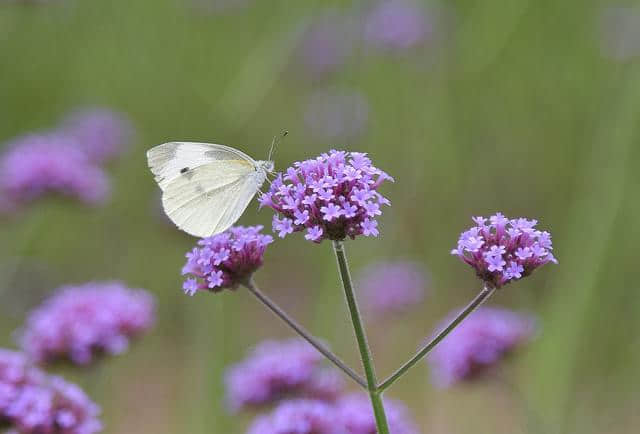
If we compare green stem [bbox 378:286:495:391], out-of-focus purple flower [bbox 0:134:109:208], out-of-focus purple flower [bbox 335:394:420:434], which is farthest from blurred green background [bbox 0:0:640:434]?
green stem [bbox 378:286:495:391]

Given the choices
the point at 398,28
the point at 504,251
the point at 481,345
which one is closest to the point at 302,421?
the point at 504,251

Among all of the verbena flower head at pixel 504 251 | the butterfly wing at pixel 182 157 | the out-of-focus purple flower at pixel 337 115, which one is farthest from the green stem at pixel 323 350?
the out-of-focus purple flower at pixel 337 115

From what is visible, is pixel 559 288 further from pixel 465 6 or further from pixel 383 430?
pixel 465 6

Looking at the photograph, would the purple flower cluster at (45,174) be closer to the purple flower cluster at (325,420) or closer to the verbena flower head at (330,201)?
the purple flower cluster at (325,420)

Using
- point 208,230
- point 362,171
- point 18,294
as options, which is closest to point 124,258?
point 18,294

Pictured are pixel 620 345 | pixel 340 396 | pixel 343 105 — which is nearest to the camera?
pixel 340 396

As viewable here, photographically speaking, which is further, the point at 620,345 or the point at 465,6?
the point at 465,6

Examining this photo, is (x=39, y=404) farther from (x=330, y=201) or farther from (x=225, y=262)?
(x=330, y=201)
